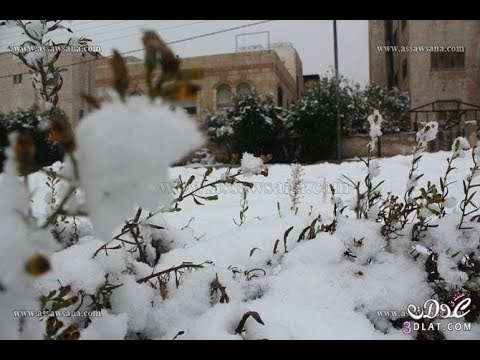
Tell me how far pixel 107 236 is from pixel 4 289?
0.17 metres

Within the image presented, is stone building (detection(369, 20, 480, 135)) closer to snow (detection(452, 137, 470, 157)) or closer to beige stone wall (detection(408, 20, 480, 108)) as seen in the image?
beige stone wall (detection(408, 20, 480, 108))

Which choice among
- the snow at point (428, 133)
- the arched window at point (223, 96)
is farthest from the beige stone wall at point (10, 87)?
the snow at point (428, 133)

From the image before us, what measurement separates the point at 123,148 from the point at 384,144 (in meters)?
14.2

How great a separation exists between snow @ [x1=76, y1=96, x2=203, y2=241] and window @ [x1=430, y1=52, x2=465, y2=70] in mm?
20538

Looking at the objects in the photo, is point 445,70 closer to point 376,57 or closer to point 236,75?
point 376,57

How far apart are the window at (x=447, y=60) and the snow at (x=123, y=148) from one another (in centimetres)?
2054

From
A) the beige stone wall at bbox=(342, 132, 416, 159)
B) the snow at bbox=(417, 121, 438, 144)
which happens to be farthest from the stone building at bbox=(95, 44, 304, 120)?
the snow at bbox=(417, 121, 438, 144)

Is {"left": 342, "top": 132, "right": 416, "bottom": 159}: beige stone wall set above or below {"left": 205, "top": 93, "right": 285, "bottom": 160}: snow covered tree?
below

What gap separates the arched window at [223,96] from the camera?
22.4 metres

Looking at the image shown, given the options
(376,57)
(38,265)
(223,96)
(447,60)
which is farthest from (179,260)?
(376,57)

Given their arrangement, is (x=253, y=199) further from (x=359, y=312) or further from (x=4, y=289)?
(x=4, y=289)

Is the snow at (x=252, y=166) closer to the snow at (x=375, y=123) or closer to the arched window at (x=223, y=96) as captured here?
the snow at (x=375, y=123)

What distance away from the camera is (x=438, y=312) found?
1.34m

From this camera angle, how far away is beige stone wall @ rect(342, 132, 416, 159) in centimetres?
1345
